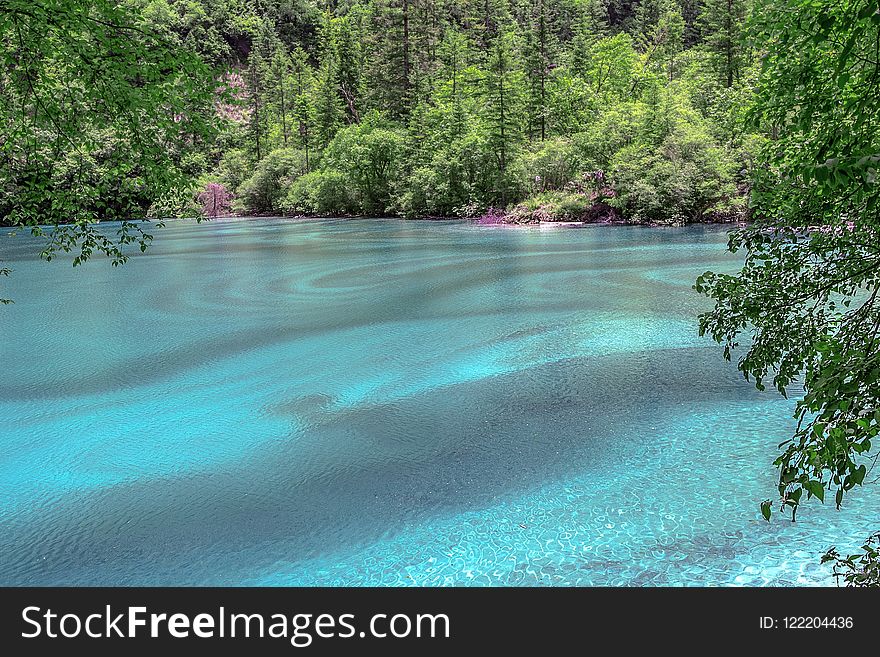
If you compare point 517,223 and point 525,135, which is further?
point 525,135

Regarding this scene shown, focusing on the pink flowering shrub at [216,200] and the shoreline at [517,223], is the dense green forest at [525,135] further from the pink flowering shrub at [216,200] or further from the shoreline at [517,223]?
the shoreline at [517,223]

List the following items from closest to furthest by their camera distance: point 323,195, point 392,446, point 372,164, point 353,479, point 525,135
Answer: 1. point 353,479
2. point 392,446
3. point 525,135
4. point 372,164
5. point 323,195

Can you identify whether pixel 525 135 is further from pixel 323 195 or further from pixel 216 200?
pixel 216 200

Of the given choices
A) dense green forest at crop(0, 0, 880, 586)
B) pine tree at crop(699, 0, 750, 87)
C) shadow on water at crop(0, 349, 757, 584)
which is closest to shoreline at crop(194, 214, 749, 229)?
dense green forest at crop(0, 0, 880, 586)

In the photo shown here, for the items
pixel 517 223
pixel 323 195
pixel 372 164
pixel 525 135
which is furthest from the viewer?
pixel 323 195

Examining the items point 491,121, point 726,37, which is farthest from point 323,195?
point 726,37

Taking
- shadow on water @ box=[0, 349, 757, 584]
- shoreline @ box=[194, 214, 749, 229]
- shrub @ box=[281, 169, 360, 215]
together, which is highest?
shrub @ box=[281, 169, 360, 215]

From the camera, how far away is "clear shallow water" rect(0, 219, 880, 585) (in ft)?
23.9

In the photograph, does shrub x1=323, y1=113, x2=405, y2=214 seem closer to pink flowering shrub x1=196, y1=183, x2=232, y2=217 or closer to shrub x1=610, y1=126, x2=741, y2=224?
pink flowering shrub x1=196, y1=183, x2=232, y2=217

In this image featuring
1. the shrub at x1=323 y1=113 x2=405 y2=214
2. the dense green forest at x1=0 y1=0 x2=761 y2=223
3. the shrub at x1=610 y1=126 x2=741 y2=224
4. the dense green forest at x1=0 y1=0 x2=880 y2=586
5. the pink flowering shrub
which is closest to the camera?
the dense green forest at x1=0 y1=0 x2=880 y2=586

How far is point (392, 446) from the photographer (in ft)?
34.0

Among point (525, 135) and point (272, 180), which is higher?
point (525, 135)

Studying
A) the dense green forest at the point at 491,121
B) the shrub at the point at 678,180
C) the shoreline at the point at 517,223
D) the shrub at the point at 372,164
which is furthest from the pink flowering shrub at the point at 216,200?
the shrub at the point at 678,180
